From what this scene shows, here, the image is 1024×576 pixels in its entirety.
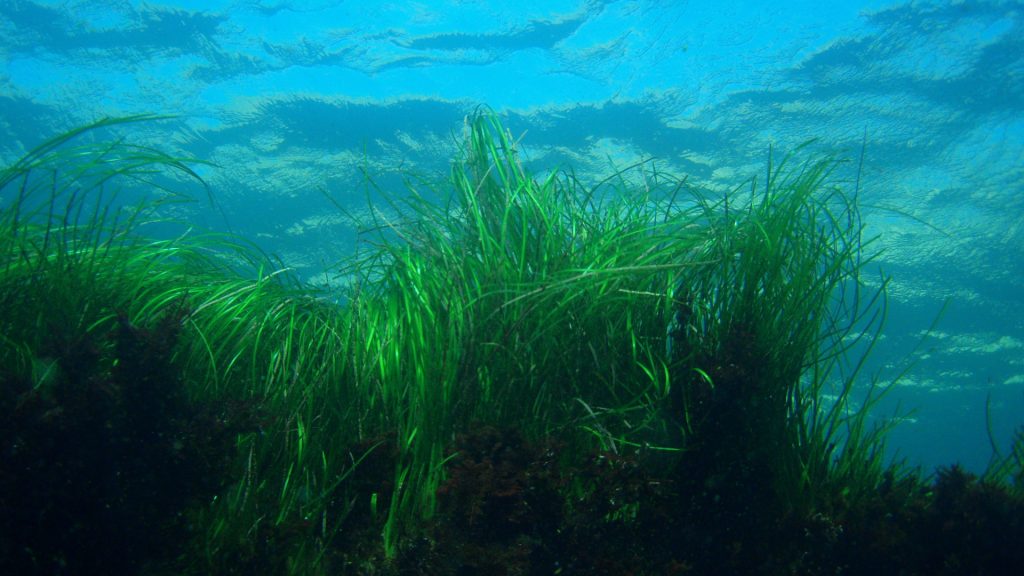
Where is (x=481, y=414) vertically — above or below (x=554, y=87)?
below

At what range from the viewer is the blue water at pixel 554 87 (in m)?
12.9

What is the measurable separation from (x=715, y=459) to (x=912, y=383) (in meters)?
35.5

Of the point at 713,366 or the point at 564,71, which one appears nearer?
the point at 713,366

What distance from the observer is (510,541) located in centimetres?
207

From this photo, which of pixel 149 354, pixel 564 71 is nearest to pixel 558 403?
pixel 149 354

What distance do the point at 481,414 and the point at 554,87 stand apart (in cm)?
1331

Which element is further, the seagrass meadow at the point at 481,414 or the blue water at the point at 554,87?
the blue water at the point at 554,87

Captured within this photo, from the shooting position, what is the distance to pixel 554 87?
14461 millimetres

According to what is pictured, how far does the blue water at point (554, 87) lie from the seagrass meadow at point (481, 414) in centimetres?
895

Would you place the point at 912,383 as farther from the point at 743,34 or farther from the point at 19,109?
the point at 19,109

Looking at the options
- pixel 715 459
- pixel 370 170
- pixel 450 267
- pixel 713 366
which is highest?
pixel 370 170

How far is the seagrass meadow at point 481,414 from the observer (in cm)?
198

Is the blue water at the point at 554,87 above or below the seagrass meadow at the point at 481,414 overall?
above

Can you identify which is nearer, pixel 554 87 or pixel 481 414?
pixel 481 414
